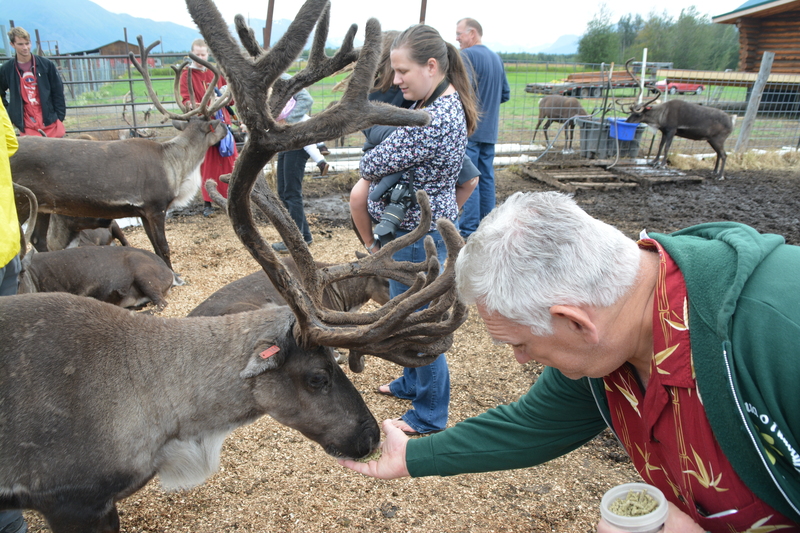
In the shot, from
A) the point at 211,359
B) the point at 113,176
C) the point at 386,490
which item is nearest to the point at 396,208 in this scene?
the point at 211,359

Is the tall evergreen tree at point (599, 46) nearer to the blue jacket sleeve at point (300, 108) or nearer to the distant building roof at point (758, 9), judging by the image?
Answer: the distant building roof at point (758, 9)

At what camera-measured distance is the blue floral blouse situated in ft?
10.0

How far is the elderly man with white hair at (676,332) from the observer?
1.25 m

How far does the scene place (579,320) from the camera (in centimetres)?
140

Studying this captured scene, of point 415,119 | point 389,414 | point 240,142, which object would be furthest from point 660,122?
point 415,119

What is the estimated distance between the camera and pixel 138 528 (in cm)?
284

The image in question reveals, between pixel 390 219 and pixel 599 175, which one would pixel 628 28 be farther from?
pixel 390 219

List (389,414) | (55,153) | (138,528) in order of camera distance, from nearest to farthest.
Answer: (138,528)
(389,414)
(55,153)

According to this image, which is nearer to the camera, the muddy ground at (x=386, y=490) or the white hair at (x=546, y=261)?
the white hair at (x=546, y=261)

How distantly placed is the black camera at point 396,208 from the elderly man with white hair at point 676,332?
170cm

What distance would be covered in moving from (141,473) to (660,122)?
43.4 ft

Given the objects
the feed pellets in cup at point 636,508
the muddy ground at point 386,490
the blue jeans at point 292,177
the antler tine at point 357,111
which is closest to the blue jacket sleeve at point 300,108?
the blue jeans at point 292,177

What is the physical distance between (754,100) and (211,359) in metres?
16.1

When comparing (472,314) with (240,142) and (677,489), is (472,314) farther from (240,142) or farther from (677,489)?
(240,142)
